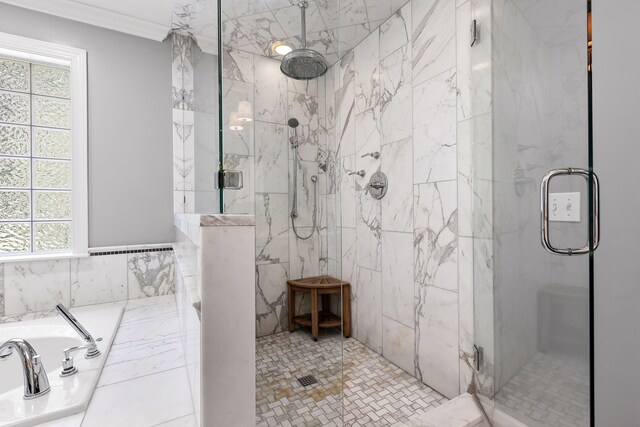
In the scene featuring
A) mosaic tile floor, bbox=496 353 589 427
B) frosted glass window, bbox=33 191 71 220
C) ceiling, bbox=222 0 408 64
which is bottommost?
mosaic tile floor, bbox=496 353 589 427

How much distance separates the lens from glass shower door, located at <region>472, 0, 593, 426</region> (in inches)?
41.7

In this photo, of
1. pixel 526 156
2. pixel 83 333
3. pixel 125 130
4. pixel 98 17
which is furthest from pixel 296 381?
pixel 98 17

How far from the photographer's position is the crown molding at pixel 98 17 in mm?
1818

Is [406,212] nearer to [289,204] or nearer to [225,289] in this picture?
[289,204]

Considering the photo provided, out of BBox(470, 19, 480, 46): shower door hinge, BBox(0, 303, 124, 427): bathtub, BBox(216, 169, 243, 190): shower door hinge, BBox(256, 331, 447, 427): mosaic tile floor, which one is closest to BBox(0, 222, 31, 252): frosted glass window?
BBox(0, 303, 124, 427): bathtub

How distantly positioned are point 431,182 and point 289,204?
1182 millimetres

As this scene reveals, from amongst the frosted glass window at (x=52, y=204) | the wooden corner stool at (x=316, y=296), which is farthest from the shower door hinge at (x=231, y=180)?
the frosted glass window at (x=52, y=204)

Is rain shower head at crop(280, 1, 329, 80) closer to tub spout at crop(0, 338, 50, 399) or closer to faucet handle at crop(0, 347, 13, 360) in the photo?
tub spout at crop(0, 338, 50, 399)

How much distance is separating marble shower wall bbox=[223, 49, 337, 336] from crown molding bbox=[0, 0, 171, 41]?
1.84m

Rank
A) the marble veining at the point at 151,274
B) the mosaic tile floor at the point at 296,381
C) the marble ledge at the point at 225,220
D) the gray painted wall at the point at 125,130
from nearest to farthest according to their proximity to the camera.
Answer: the marble ledge at the point at 225,220 → the mosaic tile floor at the point at 296,381 → the gray painted wall at the point at 125,130 → the marble veining at the point at 151,274

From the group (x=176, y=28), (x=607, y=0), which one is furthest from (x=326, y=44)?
(x=176, y=28)

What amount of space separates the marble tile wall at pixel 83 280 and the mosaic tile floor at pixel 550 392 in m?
2.22

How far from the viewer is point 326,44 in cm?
93

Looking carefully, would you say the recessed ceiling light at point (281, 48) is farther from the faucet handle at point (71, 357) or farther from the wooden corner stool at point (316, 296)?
the faucet handle at point (71, 357)
